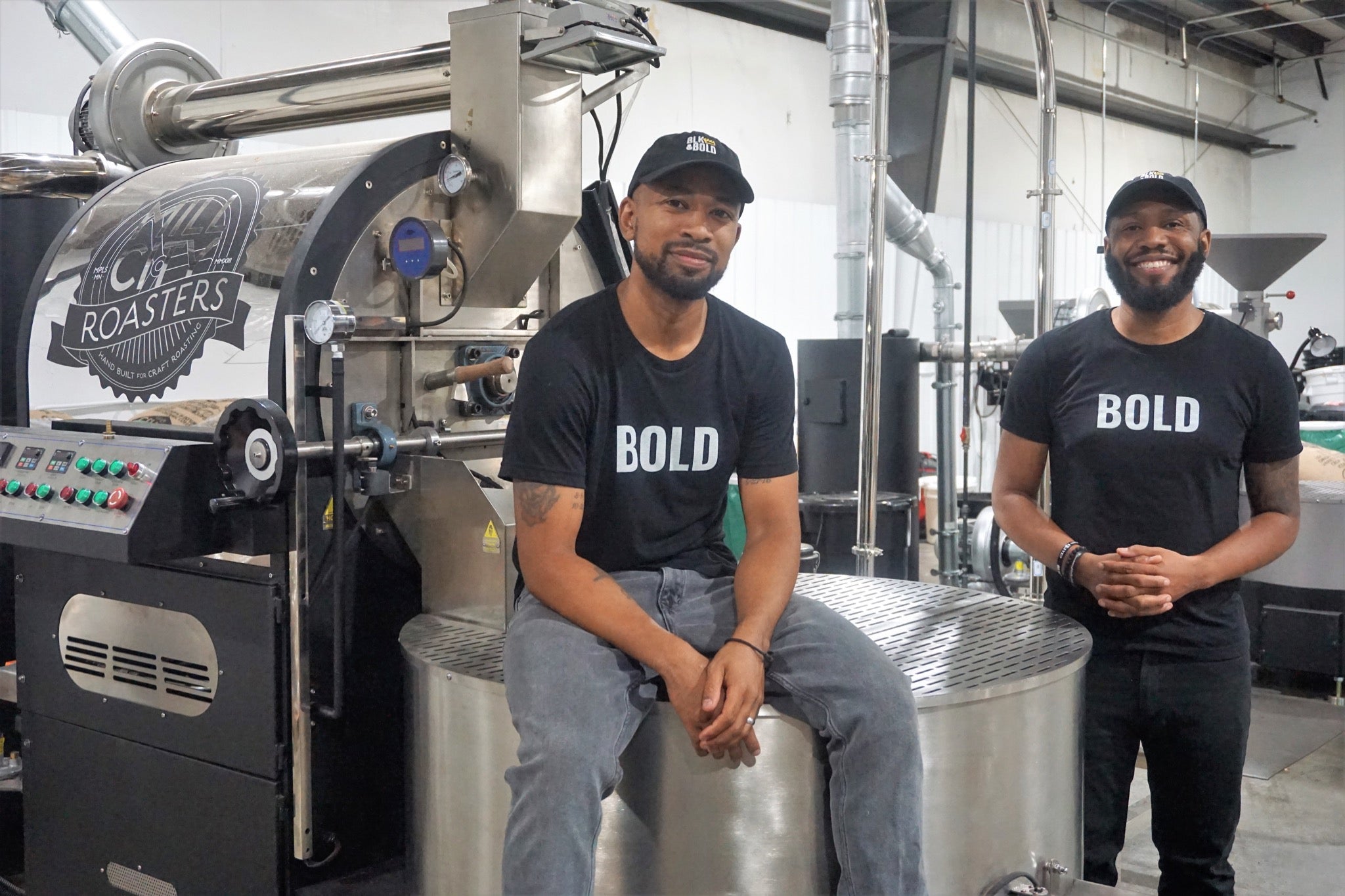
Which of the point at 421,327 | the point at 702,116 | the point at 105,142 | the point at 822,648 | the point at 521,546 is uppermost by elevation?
the point at 702,116

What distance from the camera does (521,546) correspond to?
5.45 feet

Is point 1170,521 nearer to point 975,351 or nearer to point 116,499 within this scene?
point 116,499

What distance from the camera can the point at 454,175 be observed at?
2080 mm

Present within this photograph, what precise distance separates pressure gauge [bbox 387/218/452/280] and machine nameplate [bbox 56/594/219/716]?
0.69 metres

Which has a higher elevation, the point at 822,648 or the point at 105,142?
the point at 105,142

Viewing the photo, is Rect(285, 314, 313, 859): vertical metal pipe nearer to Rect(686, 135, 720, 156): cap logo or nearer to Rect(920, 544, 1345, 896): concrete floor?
Rect(686, 135, 720, 156): cap logo

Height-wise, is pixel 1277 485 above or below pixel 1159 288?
Result: below

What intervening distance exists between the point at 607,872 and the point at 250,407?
0.86 meters

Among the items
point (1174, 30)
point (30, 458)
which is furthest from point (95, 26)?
point (1174, 30)

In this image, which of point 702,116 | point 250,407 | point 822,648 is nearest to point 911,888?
point 822,648

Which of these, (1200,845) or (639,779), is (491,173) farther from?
(1200,845)

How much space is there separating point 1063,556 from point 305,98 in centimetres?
180

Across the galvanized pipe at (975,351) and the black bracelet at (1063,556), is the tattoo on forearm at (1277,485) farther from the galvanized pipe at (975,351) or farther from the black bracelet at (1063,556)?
the galvanized pipe at (975,351)

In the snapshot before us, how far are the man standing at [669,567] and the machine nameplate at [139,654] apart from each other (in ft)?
2.06
